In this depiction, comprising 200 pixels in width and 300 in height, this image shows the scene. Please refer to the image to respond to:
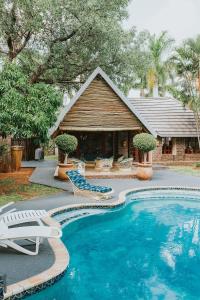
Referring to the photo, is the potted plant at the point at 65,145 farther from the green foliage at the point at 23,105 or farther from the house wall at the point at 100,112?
the green foliage at the point at 23,105

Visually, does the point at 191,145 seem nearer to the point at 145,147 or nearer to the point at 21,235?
the point at 145,147

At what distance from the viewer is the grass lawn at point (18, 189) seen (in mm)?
14711

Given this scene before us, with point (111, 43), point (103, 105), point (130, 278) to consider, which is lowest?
point (130, 278)

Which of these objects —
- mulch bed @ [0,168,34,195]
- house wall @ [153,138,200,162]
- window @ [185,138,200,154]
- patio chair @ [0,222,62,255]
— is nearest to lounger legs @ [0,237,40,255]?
patio chair @ [0,222,62,255]

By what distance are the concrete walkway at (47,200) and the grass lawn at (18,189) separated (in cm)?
63

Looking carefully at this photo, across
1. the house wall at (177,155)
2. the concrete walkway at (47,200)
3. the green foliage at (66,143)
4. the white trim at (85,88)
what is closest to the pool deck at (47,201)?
the concrete walkway at (47,200)

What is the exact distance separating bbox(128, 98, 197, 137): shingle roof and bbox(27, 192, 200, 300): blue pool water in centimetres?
1440

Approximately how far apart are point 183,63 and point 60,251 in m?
23.1

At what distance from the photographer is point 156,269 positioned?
8.72 metres

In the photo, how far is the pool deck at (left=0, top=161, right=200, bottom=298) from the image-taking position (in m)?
7.11

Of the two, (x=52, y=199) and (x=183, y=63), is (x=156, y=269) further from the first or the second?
(x=183, y=63)

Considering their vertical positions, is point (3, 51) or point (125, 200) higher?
point (3, 51)

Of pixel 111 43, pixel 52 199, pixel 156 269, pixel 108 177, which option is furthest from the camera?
pixel 111 43

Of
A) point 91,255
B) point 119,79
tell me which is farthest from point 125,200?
point 119,79
